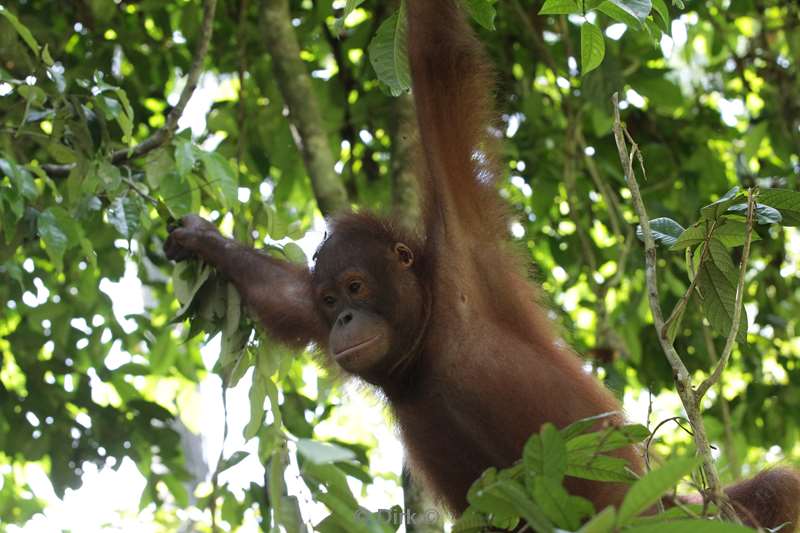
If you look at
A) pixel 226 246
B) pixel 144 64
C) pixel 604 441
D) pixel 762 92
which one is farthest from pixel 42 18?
pixel 604 441

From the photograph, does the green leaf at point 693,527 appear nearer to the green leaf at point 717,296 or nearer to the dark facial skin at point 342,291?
the green leaf at point 717,296

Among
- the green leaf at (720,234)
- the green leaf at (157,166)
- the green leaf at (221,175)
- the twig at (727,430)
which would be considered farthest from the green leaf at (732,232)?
the twig at (727,430)

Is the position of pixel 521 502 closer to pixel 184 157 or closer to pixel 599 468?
pixel 599 468

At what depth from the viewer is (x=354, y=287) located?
3.76 m

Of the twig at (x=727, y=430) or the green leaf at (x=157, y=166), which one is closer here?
the green leaf at (x=157, y=166)

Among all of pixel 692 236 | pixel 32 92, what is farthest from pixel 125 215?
pixel 692 236

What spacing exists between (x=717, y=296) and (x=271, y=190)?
3672mm

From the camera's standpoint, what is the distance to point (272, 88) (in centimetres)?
600

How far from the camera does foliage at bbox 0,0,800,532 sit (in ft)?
12.8

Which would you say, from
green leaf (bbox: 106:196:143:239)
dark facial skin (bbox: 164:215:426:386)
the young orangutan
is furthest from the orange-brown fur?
green leaf (bbox: 106:196:143:239)

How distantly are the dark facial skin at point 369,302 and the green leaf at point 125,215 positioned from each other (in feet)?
2.18

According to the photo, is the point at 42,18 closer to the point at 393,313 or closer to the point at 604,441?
the point at 393,313

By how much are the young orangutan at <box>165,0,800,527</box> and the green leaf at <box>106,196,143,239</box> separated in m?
0.67

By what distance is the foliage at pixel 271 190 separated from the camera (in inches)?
153
